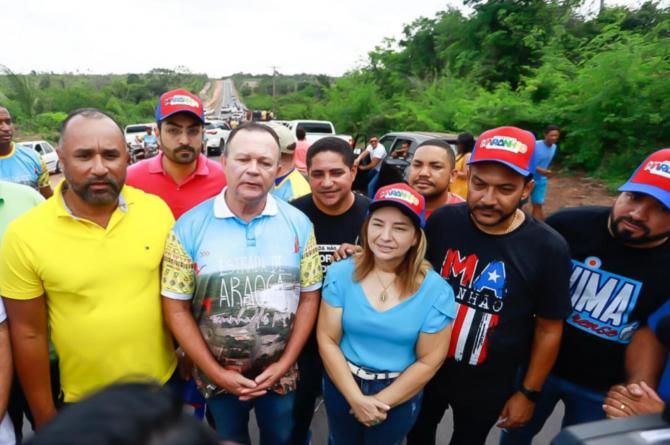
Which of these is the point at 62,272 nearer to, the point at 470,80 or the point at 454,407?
the point at 454,407

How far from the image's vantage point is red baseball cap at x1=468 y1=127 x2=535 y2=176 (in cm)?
192

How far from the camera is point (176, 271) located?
73.6 inches

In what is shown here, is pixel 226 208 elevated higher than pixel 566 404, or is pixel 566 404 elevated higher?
pixel 226 208

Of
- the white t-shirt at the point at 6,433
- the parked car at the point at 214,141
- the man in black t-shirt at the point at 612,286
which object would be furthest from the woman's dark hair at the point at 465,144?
the parked car at the point at 214,141

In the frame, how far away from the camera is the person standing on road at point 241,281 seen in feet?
6.19

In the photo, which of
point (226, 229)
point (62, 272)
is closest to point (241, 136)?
point (226, 229)

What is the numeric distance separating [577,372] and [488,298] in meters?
0.74

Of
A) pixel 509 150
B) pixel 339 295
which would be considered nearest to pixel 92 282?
pixel 339 295

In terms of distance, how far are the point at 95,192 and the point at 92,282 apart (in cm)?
40

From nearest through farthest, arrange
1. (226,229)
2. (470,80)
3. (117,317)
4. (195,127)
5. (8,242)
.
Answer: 1. (8,242)
2. (117,317)
3. (226,229)
4. (195,127)
5. (470,80)

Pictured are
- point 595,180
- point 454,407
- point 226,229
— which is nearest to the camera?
point 226,229

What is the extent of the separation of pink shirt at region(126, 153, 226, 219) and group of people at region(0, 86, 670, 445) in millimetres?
652

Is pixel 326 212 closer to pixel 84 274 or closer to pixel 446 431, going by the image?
pixel 84 274

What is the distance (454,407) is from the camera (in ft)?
7.29
